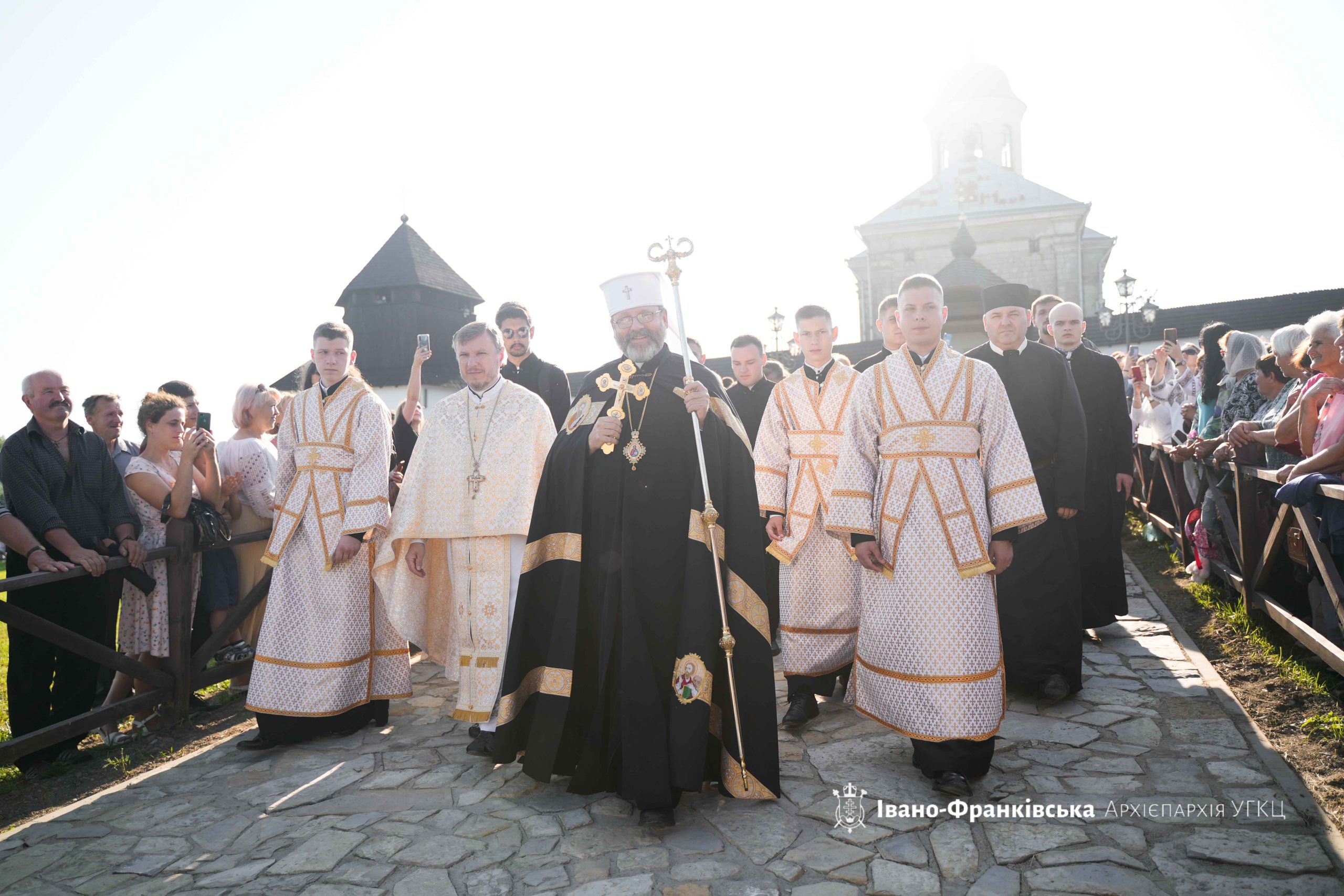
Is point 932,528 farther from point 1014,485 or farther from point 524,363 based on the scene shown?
point 524,363

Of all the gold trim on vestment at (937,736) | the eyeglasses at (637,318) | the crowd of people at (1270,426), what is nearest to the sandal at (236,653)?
the eyeglasses at (637,318)

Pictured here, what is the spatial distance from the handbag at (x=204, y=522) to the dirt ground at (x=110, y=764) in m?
1.16

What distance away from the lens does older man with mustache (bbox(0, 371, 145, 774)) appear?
495 cm

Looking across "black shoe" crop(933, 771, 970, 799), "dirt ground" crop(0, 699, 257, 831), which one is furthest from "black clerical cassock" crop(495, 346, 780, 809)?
"dirt ground" crop(0, 699, 257, 831)

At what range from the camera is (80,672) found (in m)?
5.20

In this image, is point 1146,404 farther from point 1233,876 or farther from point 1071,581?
point 1233,876

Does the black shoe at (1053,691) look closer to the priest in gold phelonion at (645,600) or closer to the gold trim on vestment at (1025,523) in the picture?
the gold trim on vestment at (1025,523)

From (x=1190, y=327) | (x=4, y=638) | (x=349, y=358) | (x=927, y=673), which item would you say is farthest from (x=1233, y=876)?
(x=1190, y=327)

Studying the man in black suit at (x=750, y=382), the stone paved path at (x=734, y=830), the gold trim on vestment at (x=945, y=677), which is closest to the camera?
the stone paved path at (x=734, y=830)

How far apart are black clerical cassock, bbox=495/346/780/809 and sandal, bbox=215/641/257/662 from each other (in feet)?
10.4

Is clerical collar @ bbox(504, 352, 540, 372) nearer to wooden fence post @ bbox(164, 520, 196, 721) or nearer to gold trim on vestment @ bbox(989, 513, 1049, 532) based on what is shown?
wooden fence post @ bbox(164, 520, 196, 721)

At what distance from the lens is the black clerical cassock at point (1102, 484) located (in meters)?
6.08

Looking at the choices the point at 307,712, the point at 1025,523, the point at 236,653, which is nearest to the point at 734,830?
the point at 1025,523

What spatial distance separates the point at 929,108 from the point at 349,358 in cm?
4390
